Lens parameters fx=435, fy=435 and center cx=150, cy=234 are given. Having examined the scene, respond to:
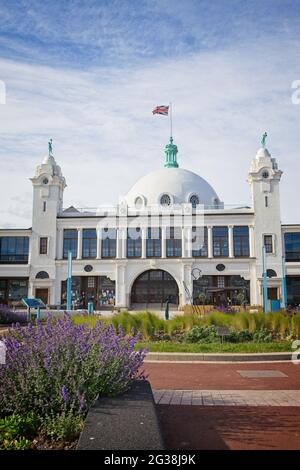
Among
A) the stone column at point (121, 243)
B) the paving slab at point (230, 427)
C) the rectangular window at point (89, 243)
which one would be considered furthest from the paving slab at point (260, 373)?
the rectangular window at point (89, 243)

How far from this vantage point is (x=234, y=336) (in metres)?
15.4

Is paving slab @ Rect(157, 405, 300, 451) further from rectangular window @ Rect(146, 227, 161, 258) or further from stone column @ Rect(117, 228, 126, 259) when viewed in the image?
stone column @ Rect(117, 228, 126, 259)

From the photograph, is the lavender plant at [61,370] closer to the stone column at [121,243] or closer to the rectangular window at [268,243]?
the stone column at [121,243]

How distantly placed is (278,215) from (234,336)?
3184 centimetres

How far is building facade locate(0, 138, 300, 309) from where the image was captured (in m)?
44.2

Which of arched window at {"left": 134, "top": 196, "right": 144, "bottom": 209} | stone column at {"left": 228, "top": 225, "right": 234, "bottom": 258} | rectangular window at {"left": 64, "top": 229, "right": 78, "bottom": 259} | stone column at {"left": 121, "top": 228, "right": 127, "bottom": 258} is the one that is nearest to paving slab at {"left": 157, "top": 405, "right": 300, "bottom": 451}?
stone column at {"left": 228, "top": 225, "right": 234, "bottom": 258}

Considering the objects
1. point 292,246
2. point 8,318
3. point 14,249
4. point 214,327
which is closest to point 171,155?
point 292,246

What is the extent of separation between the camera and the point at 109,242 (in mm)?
46281

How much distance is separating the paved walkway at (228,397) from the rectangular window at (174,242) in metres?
36.8

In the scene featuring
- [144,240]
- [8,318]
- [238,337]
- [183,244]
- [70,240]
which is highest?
[70,240]

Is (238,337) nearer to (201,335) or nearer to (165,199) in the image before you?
(201,335)

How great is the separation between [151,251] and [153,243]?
87 centimetres

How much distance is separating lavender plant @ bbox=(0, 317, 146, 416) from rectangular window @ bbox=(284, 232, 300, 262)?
40.5 metres

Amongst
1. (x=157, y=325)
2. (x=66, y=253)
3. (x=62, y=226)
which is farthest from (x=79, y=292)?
(x=157, y=325)
